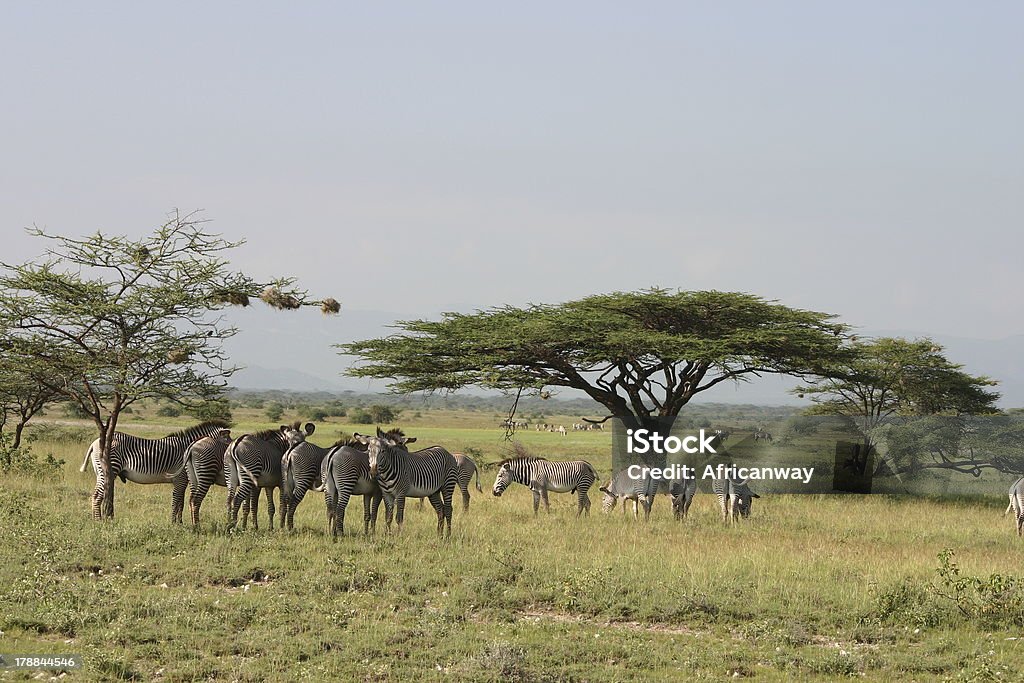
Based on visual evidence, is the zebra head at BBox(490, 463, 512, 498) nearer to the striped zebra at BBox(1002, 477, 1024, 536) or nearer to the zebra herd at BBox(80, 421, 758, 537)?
the zebra herd at BBox(80, 421, 758, 537)

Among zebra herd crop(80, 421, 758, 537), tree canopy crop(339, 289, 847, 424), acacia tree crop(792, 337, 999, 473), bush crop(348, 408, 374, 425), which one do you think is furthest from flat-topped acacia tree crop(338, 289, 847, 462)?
bush crop(348, 408, 374, 425)

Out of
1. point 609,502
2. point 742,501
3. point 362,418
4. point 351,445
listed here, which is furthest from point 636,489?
point 362,418

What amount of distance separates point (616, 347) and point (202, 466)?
53.1ft

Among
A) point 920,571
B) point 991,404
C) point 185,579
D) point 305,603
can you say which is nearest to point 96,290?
point 185,579

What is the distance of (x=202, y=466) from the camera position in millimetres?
16938

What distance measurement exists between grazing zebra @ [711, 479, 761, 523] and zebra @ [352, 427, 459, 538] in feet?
21.4

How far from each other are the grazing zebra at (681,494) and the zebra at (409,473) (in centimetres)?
557

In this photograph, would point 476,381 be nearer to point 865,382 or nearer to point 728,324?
point 728,324

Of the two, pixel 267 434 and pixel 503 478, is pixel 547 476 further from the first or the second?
pixel 267 434

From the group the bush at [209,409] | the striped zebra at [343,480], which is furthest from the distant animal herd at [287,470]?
the bush at [209,409]

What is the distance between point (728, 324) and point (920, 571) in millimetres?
18647

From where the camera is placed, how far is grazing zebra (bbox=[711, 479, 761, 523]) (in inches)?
835

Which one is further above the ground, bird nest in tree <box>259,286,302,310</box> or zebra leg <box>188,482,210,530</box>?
bird nest in tree <box>259,286,302,310</box>

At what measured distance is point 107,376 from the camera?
17.9 meters
